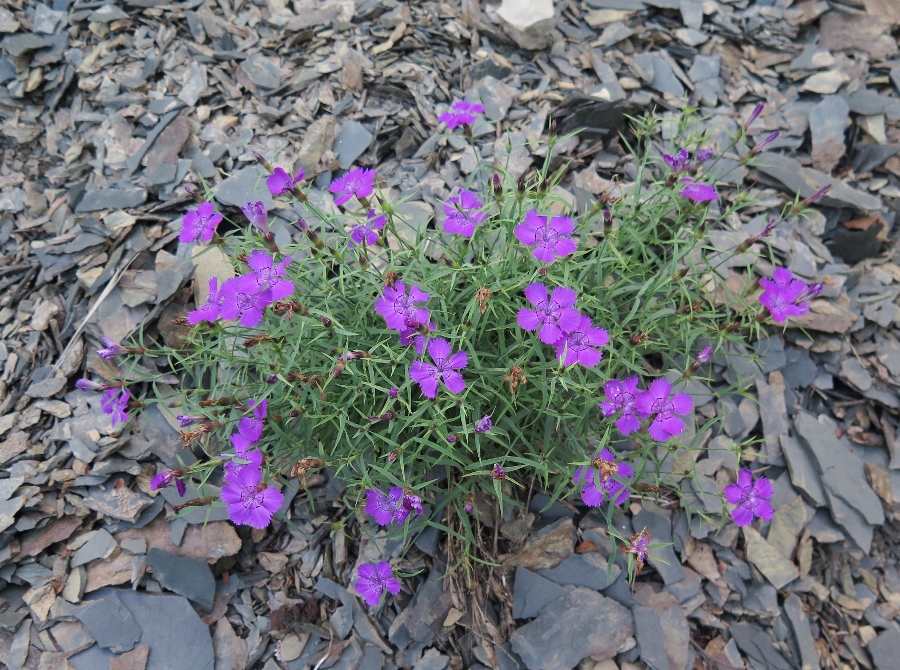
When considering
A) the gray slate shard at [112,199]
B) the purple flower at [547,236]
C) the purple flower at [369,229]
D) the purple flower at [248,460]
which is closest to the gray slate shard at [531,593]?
the purple flower at [248,460]

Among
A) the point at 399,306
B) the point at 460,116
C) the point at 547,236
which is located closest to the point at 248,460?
the point at 399,306

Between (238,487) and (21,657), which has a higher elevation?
(238,487)

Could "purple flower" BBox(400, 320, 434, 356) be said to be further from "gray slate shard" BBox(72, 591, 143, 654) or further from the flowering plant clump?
"gray slate shard" BBox(72, 591, 143, 654)

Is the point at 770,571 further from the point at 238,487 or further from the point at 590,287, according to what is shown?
the point at 238,487

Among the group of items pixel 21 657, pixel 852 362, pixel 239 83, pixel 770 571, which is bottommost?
pixel 770 571

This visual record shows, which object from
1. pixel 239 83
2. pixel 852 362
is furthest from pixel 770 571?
pixel 239 83

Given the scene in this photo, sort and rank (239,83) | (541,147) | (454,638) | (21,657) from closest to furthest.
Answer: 1. (21,657)
2. (454,638)
3. (541,147)
4. (239,83)

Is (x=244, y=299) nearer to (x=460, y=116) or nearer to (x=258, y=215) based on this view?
(x=258, y=215)

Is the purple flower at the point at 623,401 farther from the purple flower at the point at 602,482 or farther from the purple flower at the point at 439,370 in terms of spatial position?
the purple flower at the point at 439,370
